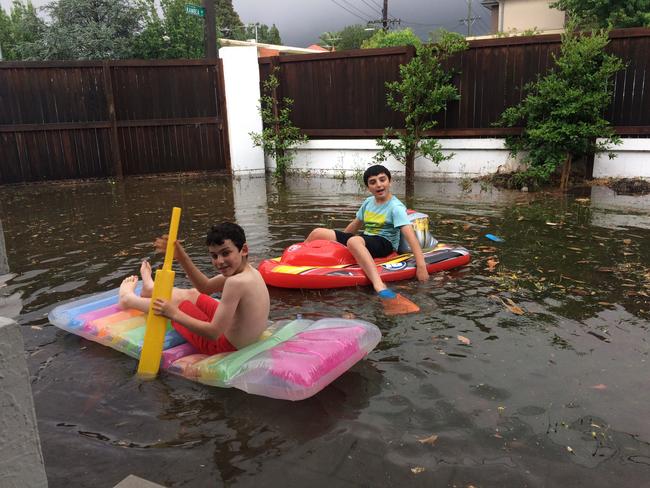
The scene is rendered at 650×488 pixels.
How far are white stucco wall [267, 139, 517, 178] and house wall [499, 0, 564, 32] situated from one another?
2308 cm

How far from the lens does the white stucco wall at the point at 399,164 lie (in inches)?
430

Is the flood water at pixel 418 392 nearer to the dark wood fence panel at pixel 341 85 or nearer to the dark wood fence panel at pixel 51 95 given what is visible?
the dark wood fence panel at pixel 341 85

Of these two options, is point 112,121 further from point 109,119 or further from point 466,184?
point 466,184

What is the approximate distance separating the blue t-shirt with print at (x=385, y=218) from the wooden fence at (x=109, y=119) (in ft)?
26.6

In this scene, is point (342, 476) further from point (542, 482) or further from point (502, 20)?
point (502, 20)

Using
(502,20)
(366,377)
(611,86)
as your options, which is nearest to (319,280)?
(366,377)

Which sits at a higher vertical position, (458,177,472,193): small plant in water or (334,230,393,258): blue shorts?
(334,230,393,258): blue shorts

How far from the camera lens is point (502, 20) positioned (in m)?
32.9

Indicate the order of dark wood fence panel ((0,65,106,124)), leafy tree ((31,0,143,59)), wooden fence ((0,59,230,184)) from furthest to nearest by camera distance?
leafy tree ((31,0,143,59)) < wooden fence ((0,59,230,184)) < dark wood fence panel ((0,65,106,124))

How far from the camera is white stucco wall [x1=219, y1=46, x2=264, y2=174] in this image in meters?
12.5

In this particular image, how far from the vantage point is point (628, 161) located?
9891mm

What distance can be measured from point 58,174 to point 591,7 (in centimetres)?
2036

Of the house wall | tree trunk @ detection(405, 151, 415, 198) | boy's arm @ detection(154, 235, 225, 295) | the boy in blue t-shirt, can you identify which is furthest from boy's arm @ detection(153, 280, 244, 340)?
the house wall

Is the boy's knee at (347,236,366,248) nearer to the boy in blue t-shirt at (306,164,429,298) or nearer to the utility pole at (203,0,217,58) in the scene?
the boy in blue t-shirt at (306,164,429,298)
